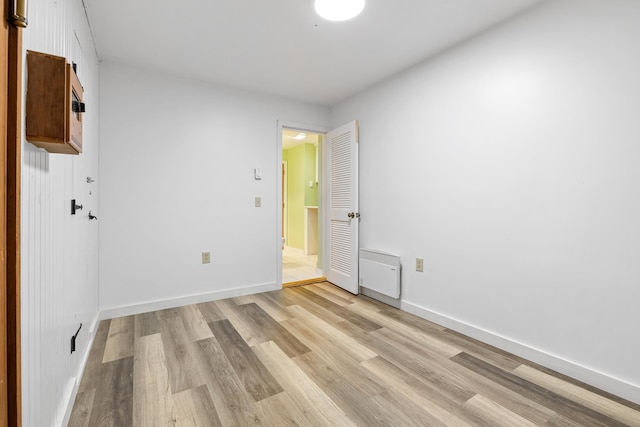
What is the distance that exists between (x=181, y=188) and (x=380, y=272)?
2183mm

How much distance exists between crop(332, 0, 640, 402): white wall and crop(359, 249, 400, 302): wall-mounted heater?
0.11m

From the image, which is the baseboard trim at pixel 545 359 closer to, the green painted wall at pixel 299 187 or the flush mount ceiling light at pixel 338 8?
the flush mount ceiling light at pixel 338 8

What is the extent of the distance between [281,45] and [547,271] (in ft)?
8.27

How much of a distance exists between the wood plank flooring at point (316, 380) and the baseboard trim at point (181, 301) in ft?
0.41

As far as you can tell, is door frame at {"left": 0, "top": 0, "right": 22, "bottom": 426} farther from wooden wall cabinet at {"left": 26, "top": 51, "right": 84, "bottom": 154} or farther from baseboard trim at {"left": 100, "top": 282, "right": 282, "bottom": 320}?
baseboard trim at {"left": 100, "top": 282, "right": 282, "bottom": 320}

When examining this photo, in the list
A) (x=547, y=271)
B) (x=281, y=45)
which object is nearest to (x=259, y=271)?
(x=281, y=45)

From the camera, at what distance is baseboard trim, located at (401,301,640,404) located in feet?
4.94

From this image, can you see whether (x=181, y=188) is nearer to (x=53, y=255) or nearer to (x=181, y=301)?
(x=181, y=301)

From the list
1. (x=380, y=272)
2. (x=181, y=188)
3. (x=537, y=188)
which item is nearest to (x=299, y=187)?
(x=181, y=188)

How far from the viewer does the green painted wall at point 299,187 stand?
5.82 metres

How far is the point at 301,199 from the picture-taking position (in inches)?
233

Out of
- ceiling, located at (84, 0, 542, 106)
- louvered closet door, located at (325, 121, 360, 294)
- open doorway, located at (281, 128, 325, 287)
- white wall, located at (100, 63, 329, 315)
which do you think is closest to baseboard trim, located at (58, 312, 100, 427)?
white wall, located at (100, 63, 329, 315)

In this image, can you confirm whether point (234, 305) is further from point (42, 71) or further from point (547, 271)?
point (547, 271)

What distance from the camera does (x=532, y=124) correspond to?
186cm
